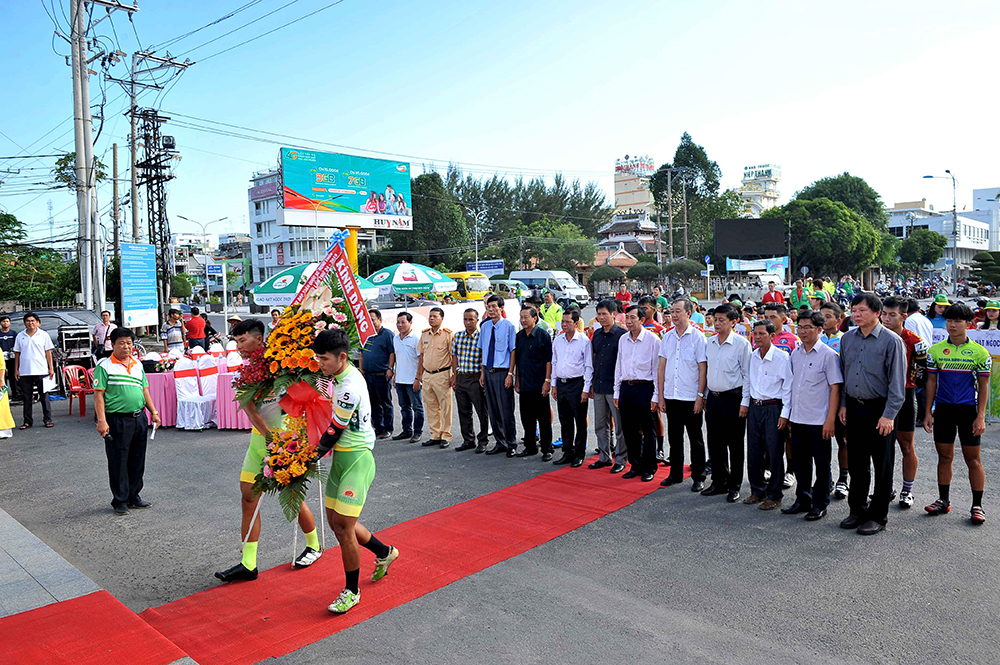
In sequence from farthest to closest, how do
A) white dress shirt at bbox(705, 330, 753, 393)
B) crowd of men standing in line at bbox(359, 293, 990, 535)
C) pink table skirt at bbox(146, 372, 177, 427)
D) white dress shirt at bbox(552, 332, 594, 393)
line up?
pink table skirt at bbox(146, 372, 177, 427), white dress shirt at bbox(552, 332, 594, 393), white dress shirt at bbox(705, 330, 753, 393), crowd of men standing in line at bbox(359, 293, 990, 535)

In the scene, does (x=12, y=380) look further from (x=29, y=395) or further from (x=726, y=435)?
(x=726, y=435)

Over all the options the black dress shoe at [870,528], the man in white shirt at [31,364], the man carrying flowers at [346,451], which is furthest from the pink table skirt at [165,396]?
the black dress shoe at [870,528]

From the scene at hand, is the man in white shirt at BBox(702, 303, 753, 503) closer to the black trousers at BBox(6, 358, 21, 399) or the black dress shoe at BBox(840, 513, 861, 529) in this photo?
the black dress shoe at BBox(840, 513, 861, 529)

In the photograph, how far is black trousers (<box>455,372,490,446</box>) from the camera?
29.6 ft

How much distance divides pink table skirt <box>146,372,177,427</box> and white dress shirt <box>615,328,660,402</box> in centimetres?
754

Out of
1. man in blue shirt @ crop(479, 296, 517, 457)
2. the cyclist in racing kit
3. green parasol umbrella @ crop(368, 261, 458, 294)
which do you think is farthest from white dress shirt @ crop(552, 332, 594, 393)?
green parasol umbrella @ crop(368, 261, 458, 294)

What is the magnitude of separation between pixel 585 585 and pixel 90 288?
20.7 meters

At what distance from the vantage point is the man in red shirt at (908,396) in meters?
6.08

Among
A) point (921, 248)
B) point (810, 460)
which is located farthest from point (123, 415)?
point (921, 248)

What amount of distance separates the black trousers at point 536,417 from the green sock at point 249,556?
13.4ft

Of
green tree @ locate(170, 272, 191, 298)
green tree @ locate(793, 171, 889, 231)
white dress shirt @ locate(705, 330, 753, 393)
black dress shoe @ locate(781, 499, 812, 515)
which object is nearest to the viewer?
black dress shoe @ locate(781, 499, 812, 515)

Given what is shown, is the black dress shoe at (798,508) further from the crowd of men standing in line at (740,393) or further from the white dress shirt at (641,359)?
the white dress shirt at (641,359)

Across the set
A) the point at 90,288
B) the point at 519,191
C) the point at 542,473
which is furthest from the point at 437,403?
the point at 519,191

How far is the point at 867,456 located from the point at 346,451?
13.8ft
